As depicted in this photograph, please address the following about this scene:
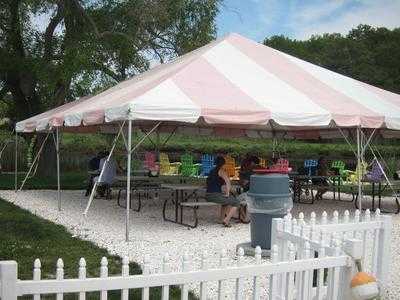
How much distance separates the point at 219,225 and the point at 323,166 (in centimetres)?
503

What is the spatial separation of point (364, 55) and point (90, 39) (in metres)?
35.9

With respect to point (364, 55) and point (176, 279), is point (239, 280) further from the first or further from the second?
point (364, 55)

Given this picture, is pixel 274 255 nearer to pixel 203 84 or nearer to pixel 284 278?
pixel 284 278

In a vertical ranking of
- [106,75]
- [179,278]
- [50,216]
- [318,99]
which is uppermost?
[106,75]

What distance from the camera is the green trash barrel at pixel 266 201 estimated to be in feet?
23.2

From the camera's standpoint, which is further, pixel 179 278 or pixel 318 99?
pixel 318 99

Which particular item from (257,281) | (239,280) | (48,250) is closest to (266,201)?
(48,250)

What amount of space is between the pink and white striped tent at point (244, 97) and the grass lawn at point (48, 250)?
1998mm

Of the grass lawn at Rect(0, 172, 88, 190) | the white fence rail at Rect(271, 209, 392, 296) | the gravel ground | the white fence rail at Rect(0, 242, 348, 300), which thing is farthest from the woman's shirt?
the grass lawn at Rect(0, 172, 88, 190)

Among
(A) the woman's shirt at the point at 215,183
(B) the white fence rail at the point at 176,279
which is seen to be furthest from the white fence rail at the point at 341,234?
(A) the woman's shirt at the point at 215,183

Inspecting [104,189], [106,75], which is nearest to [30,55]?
[106,75]

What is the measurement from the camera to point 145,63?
19.0 metres

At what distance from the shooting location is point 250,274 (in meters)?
3.65

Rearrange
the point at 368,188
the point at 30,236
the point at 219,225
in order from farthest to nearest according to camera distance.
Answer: the point at 368,188 → the point at 219,225 → the point at 30,236
